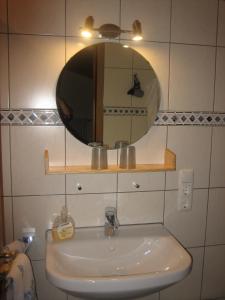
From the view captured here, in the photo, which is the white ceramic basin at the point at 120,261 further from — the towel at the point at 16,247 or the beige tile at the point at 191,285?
the beige tile at the point at 191,285

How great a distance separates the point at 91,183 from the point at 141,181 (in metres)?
0.27

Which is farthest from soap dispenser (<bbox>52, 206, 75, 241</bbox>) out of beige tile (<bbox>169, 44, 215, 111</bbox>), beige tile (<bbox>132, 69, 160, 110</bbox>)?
beige tile (<bbox>169, 44, 215, 111</bbox>)

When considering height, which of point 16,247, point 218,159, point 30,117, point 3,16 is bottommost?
point 16,247

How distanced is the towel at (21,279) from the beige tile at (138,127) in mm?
760

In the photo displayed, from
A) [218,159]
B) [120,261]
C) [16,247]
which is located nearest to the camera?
[16,247]

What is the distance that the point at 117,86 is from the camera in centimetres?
138

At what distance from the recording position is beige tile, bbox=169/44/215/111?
Answer: 1.42 m

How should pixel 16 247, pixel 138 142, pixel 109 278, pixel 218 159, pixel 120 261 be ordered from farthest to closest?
pixel 218 159, pixel 138 142, pixel 120 261, pixel 16 247, pixel 109 278

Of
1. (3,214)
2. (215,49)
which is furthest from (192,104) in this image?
(3,214)

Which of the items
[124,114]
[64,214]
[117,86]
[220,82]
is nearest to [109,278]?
[64,214]

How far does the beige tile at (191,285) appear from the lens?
5.15ft

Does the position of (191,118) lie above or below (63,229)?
above

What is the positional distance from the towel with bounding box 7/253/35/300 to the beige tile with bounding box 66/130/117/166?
1.62ft

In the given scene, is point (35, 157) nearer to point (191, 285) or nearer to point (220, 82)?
point (220, 82)
